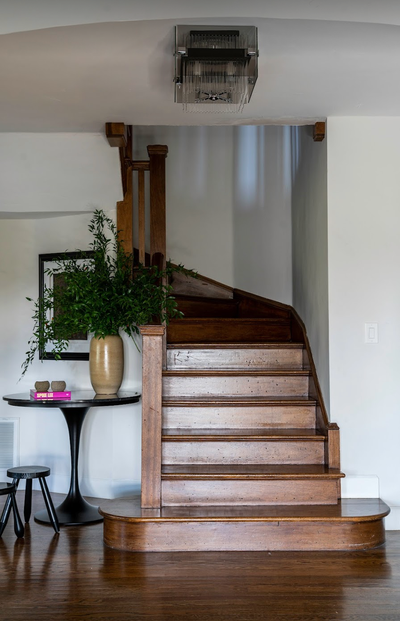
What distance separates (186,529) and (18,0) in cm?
259

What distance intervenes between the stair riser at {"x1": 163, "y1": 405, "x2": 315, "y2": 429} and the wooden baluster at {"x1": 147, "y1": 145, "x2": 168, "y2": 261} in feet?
3.74

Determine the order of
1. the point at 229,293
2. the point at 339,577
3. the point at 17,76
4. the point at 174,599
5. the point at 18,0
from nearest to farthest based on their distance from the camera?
the point at 18,0 → the point at 174,599 → the point at 339,577 → the point at 17,76 → the point at 229,293

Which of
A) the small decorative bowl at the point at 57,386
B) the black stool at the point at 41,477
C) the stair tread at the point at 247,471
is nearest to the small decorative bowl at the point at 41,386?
the small decorative bowl at the point at 57,386

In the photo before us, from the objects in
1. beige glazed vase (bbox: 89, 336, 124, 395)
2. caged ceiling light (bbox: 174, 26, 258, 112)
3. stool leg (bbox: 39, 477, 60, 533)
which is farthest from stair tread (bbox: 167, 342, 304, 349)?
caged ceiling light (bbox: 174, 26, 258, 112)

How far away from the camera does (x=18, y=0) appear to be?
2795 millimetres

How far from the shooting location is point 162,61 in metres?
3.34

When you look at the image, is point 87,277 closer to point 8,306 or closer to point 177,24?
point 8,306

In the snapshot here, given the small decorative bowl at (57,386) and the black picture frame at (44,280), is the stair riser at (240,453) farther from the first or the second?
the black picture frame at (44,280)

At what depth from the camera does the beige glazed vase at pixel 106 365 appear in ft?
14.8

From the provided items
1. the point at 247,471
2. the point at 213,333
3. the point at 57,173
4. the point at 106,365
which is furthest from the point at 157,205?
the point at 247,471

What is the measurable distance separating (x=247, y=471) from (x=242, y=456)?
0.23 m

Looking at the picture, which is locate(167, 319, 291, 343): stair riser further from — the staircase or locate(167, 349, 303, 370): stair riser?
locate(167, 349, 303, 370): stair riser

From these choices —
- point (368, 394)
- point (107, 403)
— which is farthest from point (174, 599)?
point (368, 394)

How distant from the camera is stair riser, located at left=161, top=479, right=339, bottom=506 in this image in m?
3.88
